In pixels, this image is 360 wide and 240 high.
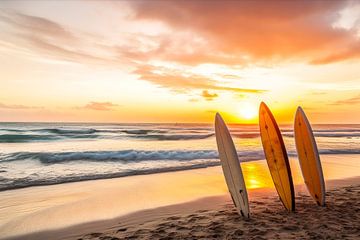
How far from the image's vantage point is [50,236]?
13.1 ft

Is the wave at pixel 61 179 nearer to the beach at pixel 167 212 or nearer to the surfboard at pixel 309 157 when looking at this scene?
the beach at pixel 167 212

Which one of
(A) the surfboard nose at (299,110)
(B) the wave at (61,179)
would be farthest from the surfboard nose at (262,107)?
(B) the wave at (61,179)

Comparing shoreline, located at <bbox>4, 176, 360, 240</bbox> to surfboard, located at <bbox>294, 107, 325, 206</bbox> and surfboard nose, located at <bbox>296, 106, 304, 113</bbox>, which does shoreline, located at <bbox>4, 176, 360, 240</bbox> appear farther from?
surfboard nose, located at <bbox>296, 106, 304, 113</bbox>

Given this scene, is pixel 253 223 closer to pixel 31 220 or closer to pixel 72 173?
pixel 31 220

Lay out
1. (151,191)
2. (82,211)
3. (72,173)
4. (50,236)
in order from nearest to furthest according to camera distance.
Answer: (50,236) → (82,211) → (151,191) → (72,173)

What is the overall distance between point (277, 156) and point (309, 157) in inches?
27.8

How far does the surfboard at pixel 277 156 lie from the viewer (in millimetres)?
4539

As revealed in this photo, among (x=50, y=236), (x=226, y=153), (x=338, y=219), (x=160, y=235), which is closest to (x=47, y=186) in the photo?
(x=50, y=236)

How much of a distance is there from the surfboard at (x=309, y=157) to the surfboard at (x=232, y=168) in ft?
5.07

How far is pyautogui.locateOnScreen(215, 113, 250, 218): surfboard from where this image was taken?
4.27 metres

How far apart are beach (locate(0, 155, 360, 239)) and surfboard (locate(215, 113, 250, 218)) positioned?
231 mm

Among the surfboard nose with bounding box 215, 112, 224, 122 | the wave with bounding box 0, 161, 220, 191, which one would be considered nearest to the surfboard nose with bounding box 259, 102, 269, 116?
the surfboard nose with bounding box 215, 112, 224, 122

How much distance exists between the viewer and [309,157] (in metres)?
5.00

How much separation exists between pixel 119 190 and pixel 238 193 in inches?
130
